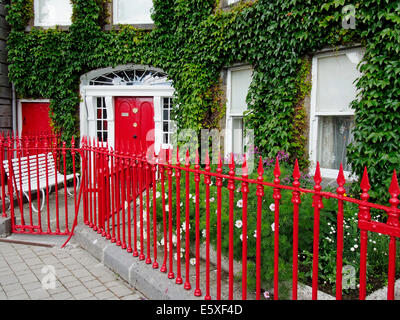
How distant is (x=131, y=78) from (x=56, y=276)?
21.9 feet

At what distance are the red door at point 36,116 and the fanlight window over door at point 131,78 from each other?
159cm

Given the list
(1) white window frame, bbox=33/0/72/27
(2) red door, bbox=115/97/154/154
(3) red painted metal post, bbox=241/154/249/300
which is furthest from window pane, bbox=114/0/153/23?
(3) red painted metal post, bbox=241/154/249/300

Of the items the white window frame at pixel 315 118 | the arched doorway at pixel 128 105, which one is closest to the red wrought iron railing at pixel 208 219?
the white window frame at pixel 315 118

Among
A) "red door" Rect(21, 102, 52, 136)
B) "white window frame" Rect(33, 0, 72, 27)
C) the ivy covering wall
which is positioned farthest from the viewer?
"red door" Rect(21, 102, 52, 136)

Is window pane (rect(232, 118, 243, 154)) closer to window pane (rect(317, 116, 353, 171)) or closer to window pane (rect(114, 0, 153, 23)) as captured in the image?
window pane (rect(317, 116, 353, 171))

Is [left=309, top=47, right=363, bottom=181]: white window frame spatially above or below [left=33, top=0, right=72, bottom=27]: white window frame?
below

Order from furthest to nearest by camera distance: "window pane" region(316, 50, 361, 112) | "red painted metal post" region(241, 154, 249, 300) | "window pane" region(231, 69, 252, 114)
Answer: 1. "window pane" region(231, 69, 252, 114)
2. "window pane" region(316, 50, 361, 112)
3. "red painted metal post" region(241, 154, 249, 300)

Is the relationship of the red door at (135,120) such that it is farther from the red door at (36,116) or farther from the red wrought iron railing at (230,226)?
the red wrought iron railing at (230,226)

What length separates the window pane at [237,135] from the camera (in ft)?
25.7

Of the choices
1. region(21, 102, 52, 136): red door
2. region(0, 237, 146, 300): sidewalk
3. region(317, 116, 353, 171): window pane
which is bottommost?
region(0, 237, 146, 300): sidewalk

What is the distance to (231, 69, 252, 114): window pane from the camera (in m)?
7.48

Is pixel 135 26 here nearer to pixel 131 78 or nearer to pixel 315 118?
pixel 131 78

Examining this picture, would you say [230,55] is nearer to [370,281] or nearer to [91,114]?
[91,114]

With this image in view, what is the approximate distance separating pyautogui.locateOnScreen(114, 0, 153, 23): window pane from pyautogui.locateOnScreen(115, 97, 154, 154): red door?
202 cm
